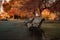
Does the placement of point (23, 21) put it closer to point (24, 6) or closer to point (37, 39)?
point (24, 6)

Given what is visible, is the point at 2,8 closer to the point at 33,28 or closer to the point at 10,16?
the point at 10,16

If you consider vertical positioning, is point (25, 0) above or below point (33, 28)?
above

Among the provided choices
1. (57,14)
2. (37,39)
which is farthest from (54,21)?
(37,39)

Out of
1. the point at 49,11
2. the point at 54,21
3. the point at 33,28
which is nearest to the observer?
the point at 33,28

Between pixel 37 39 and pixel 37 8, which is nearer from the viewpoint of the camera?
pixel 37 39

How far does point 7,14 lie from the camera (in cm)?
963

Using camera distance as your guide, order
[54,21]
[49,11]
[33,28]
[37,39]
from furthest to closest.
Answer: [49,11], [54,21], [33,28], [37,39]

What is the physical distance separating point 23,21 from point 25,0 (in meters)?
1.31

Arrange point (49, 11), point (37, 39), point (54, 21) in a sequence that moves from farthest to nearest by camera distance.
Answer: point (49, 11)
point (54, 21)
point (37, 39)

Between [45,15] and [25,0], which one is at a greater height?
[25,0]

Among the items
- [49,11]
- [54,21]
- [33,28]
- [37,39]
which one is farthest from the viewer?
[49,11]

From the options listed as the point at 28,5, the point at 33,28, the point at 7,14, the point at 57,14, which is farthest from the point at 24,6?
the point at 33,28

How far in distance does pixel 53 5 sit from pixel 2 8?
2.75 metres

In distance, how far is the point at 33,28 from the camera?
601cm
